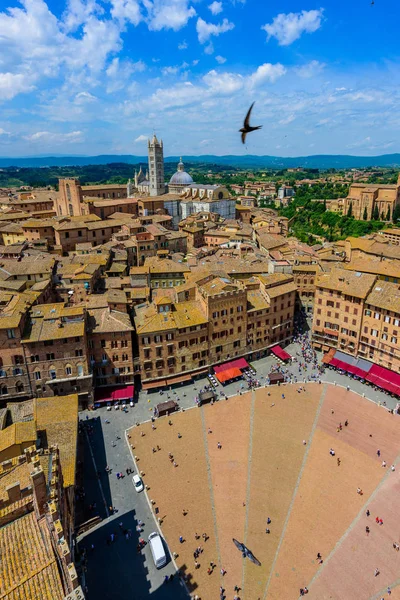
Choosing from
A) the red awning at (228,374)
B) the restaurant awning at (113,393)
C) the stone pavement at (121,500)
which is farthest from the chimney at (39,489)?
the red awning at (228,374)

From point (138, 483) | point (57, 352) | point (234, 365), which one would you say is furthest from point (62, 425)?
point (234, 365)

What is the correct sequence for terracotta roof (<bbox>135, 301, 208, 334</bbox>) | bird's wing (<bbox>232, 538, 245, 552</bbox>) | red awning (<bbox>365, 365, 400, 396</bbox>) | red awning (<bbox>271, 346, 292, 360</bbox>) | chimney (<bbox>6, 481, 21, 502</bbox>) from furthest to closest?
red awning (<bbox>271, 346, 292, 360</bbox>) < red awning (<bbox>365, 365, 400, 396</bbox>) < terracotta roof (<bbox>135, 301, 208, 334</bbox>) < bird's wing (<bbox>232, 538, 245, 552</bbox>) < chimney (<bbox>6, 481, 21, 502</bbox>)

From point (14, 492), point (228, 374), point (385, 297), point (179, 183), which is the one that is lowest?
point (228, 374)

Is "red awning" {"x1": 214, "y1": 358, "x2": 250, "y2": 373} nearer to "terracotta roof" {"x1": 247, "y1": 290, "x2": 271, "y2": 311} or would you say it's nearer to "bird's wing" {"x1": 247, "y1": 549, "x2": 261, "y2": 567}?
"terracotta roof" {"x1": 247, "y1": 290, "x2": 271, "y2": 311}

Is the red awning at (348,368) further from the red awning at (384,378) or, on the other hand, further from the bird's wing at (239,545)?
the bird's wing at (239,545)

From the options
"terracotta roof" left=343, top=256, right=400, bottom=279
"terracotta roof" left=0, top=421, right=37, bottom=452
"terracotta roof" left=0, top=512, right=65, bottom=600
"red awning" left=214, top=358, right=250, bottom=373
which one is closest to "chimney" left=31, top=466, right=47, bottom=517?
"terracotta roof" left=0, top=512, right=65, bottom=600

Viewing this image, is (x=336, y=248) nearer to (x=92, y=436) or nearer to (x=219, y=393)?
(x=219, y=393)

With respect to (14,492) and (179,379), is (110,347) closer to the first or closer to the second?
(179,379)
